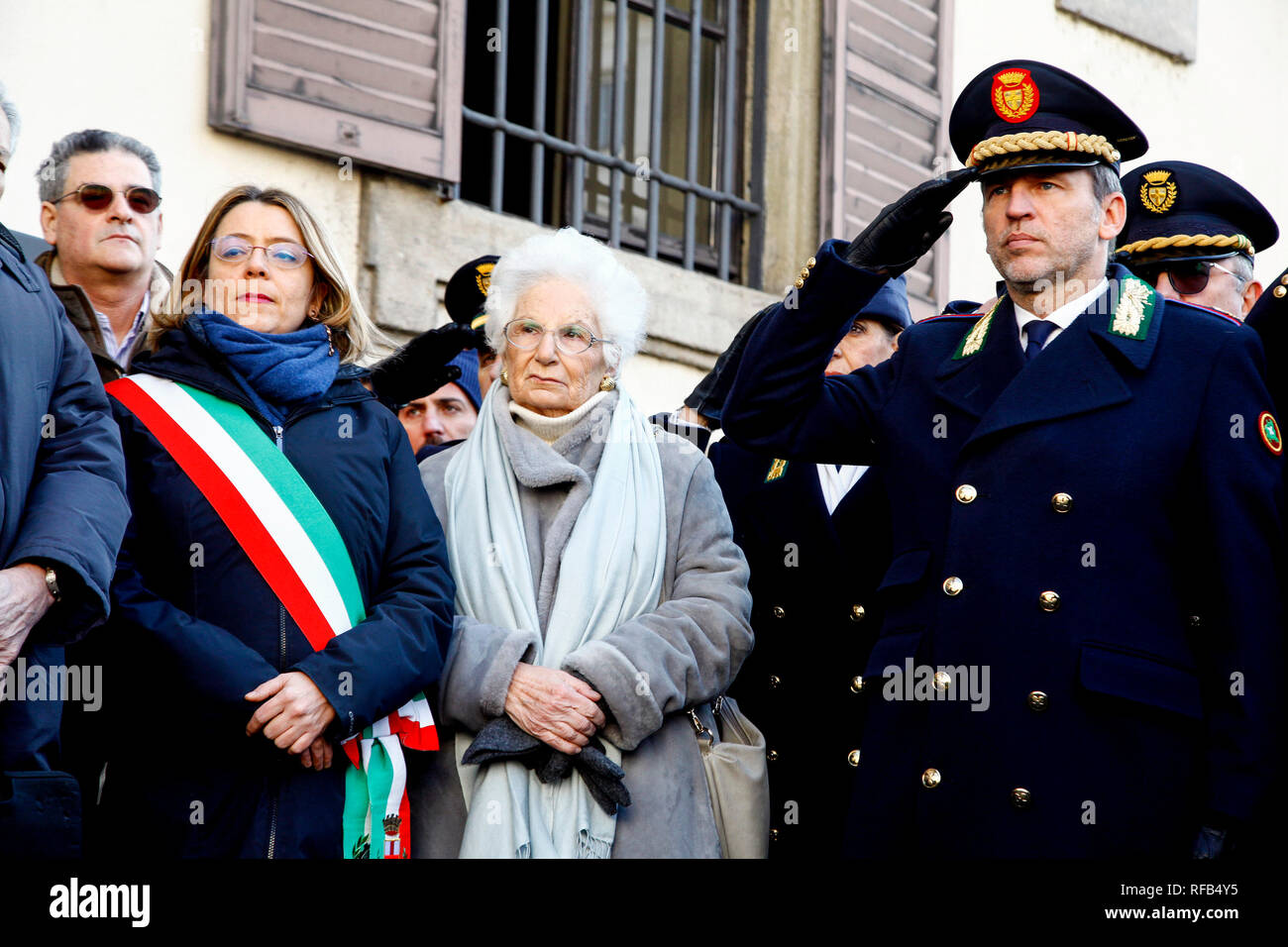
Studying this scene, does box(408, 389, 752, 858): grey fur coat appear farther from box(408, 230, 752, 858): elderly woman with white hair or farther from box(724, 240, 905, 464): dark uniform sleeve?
box(724, 240, 905, 464): dark uniform sleeve

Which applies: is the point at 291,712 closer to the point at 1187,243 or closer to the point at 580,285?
the point at 580,285

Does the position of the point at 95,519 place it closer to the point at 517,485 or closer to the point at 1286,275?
the point at 517,485

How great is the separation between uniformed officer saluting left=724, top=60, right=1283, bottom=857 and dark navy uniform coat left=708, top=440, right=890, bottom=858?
74 centimetres

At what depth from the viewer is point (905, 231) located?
403 cm

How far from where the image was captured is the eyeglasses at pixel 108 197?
5.11m

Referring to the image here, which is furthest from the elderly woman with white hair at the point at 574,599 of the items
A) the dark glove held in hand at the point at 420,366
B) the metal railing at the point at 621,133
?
the metal railing at the point at 621,133

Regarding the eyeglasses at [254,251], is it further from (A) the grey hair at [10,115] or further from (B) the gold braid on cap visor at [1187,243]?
(B) the gold braid on cap visor at [1187,243]

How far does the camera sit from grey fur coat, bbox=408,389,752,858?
4.15 metres

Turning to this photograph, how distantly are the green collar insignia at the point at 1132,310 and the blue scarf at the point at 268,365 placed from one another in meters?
1.70

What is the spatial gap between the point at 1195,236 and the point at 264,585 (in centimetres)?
276

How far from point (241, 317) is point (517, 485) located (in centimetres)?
74

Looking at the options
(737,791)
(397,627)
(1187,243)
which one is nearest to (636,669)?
(737,791)

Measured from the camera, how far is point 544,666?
421cm
